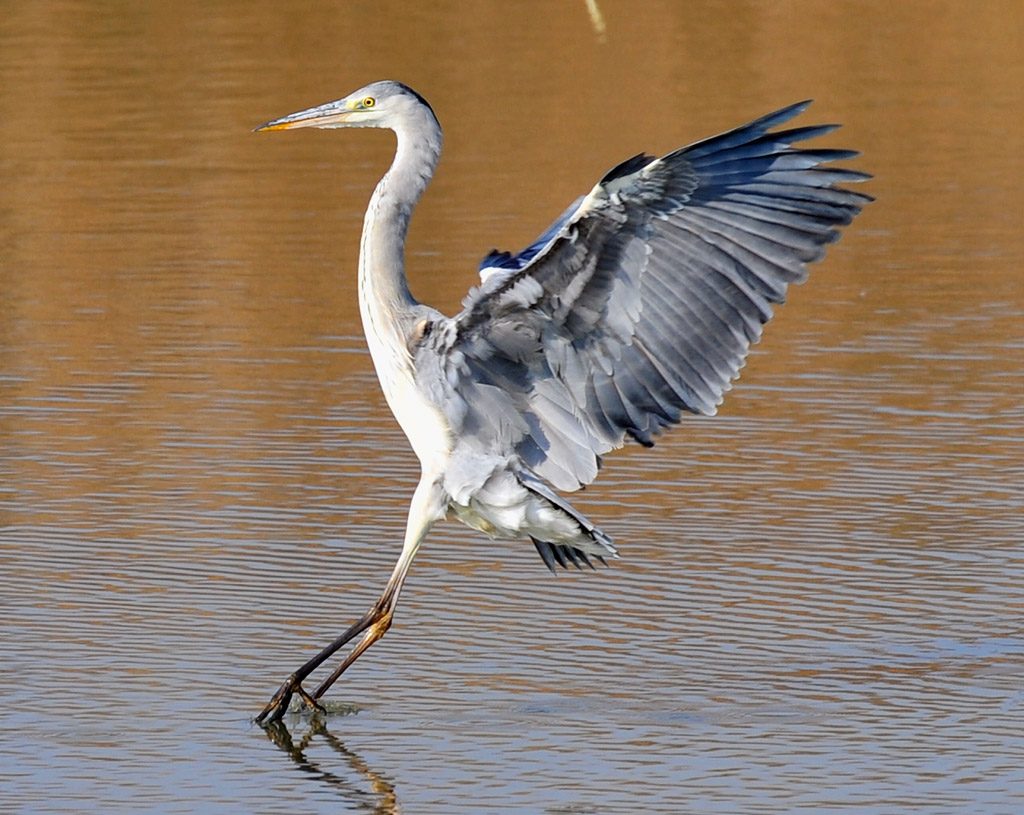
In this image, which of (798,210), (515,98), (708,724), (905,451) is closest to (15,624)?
(708,724)

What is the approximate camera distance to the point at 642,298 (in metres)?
6.58

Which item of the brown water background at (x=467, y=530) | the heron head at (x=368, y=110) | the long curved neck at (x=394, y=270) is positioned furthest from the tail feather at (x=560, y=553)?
the heron head at (x=368, y=110)

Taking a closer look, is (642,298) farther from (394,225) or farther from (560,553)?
(560,553)

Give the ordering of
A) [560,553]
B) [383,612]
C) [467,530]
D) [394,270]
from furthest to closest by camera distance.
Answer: [467,530]
[560,553]
[394,270]
[383,612]

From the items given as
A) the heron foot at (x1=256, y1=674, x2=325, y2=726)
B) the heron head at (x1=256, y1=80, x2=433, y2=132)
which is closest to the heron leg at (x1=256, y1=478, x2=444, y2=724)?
the heron foot at (x1=256, y1=674, x2=325, y2=726)

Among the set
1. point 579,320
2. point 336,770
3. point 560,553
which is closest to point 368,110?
point 579,320

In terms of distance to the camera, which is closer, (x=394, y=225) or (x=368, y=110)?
(x=394, y=225)

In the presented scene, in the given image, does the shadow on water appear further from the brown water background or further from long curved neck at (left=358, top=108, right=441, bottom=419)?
long curved neck at (left=358, top=108, right=441, bottom=419)

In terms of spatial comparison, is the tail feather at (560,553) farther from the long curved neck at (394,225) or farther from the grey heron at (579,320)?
the long curved neck at (394,225)

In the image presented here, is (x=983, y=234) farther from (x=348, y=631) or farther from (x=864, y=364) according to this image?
(x=348, y=631)

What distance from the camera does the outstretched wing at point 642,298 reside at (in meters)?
6.35

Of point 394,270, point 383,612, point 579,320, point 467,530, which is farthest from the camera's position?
point 467,530

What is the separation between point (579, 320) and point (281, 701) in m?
1.46

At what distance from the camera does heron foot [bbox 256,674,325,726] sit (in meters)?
6.66
